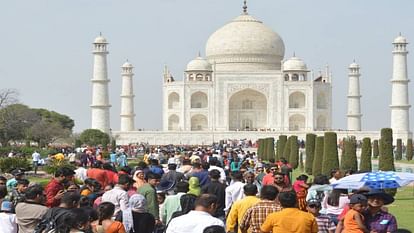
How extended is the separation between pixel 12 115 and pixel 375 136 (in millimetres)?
17952

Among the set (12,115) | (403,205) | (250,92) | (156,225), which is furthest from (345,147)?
(250,92)

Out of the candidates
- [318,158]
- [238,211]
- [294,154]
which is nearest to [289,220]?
[238,211]

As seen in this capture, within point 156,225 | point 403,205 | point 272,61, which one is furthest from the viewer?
point 272,61

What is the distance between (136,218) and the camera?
606 centimetres

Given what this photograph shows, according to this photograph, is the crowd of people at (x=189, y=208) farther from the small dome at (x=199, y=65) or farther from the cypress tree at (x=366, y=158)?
the small dome at (x=199, y=65)

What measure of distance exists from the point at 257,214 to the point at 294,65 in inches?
1633

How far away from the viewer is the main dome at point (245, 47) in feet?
156

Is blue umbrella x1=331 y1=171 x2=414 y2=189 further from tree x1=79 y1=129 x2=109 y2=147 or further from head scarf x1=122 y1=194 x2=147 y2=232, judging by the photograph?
tree x1=79 y1=129 x2=109 y2=147

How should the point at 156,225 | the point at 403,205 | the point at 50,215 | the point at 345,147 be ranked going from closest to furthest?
the point at 50,215
the point at 156,225
the point at 403,205
the point at 345,147

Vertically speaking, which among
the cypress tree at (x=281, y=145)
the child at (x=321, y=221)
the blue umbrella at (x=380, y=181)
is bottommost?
the child at (x=321, y=221)

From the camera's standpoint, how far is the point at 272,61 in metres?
48.7

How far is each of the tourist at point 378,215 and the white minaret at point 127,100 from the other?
40812mm

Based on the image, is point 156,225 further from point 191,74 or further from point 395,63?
point 191,74

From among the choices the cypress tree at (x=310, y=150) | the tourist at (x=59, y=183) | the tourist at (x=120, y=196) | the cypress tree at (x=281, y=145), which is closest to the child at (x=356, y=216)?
the tourist at (x=120, y=196)
